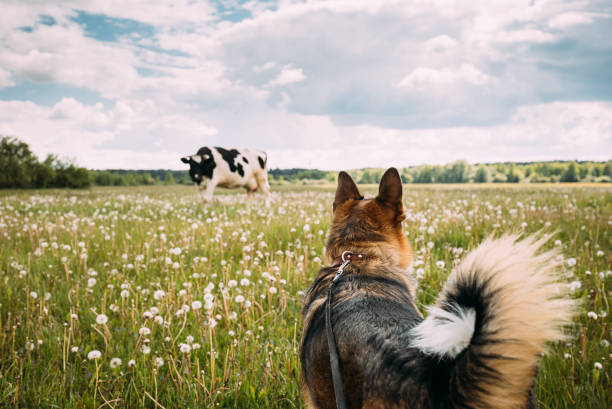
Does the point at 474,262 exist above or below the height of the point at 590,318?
above

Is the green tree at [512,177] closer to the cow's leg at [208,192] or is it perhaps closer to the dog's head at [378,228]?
the cow's leg at [208,192]

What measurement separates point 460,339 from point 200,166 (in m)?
14.8

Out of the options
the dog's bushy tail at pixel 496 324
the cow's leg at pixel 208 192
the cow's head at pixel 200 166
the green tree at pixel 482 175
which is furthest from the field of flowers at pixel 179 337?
the green tree at pixel 482 175

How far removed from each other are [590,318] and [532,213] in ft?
19.9

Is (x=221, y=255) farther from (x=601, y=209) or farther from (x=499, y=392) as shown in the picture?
(x=601, y=209)

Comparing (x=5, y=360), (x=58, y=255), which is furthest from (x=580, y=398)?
(x=58, y=255)

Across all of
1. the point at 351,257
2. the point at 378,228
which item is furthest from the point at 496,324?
the point at 378,228

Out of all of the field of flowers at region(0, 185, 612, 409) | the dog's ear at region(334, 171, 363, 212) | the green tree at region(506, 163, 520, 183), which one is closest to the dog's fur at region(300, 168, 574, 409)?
the field of flowers at region(0, 185, 612, 409)

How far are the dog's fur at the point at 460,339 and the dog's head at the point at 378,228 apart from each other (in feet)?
2.78

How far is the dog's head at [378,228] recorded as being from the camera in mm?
2701

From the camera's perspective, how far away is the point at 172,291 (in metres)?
4.16

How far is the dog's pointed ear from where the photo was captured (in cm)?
275

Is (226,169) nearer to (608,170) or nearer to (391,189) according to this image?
(391,189)

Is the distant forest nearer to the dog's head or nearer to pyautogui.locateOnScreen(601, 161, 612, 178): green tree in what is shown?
pyautogui.locateOnScreen(601, 161, 612, 178): green tree
